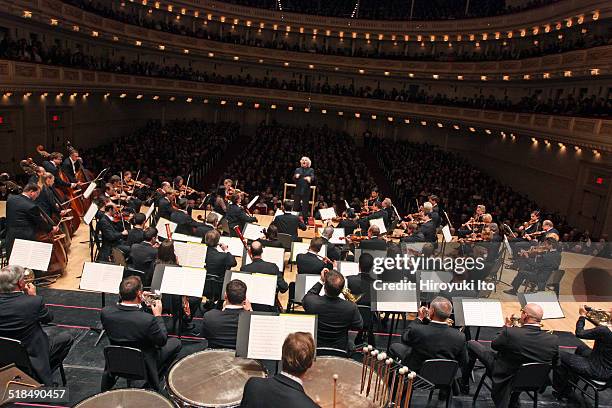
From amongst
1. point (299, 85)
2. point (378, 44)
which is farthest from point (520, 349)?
point (378, 44)

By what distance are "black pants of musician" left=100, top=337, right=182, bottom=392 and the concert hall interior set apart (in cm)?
3

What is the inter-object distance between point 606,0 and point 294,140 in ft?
55.3

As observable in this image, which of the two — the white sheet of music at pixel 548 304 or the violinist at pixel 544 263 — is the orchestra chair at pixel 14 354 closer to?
the white sheet of music at pixel 548 304

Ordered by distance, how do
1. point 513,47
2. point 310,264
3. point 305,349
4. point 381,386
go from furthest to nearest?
point 513,47 < point 310,264 < point 381,386 < point 305,349

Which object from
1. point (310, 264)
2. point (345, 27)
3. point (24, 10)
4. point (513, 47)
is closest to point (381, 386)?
point (310, 264)

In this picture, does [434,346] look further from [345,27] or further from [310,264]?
[345,27]

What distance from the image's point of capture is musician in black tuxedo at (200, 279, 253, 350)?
5.26 m

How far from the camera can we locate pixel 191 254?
7738 mm

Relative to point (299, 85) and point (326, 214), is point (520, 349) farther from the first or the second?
point (299, 85)

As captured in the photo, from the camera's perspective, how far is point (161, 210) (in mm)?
10555

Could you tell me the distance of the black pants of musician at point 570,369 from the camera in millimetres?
6031

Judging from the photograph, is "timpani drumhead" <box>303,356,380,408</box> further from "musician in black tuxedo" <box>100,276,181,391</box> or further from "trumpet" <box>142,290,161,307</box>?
"trumpet" <box>142,290,161,307</box>

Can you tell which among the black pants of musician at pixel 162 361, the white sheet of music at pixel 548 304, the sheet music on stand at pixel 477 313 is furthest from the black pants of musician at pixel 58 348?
the white sheet of music at pixel 548 304

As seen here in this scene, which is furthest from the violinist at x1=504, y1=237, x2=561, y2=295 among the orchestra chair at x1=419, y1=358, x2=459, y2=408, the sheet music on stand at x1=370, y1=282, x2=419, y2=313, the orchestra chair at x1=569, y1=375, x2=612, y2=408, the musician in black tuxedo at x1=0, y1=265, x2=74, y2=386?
the musician in black tuxedo at x1=0, y1=265, x2=74, y2=386
